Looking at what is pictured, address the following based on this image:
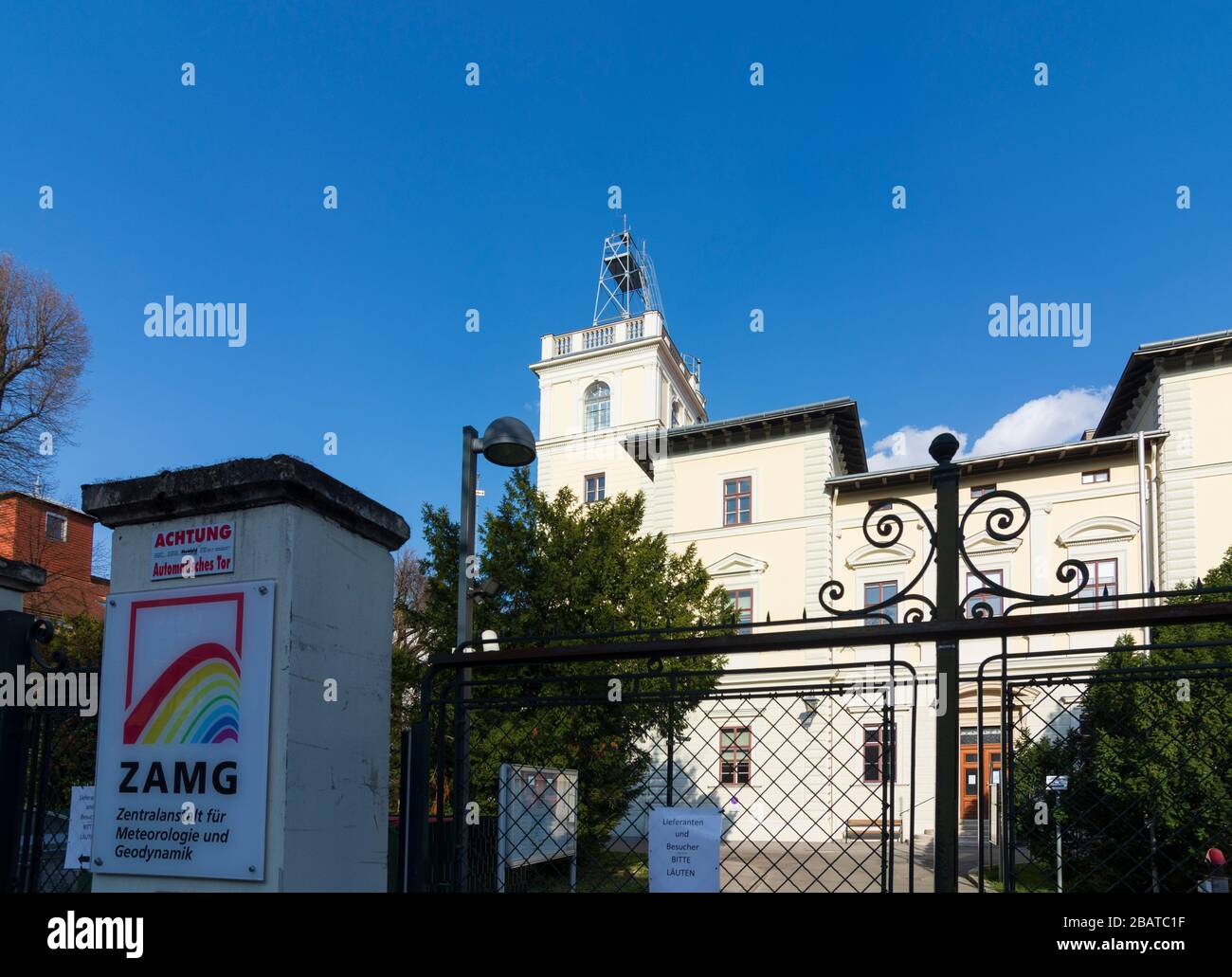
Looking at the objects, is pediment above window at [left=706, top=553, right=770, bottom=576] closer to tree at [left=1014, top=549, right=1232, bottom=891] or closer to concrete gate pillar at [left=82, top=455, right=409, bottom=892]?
tree at [left=1014, top=549, right=1232, bottom=891]

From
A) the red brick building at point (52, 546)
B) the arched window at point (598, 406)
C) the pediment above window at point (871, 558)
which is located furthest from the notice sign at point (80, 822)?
the arched window at point (598, 406)

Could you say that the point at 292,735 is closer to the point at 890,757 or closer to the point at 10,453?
the point at 890,757

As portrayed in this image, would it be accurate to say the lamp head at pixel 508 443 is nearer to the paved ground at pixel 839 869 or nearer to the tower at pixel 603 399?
the paved ground at pixel 839 869

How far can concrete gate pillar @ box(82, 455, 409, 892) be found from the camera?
304 cm

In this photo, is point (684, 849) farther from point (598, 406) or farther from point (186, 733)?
point (598, 406)

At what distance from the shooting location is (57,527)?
101 ft

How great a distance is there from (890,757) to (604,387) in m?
34.2

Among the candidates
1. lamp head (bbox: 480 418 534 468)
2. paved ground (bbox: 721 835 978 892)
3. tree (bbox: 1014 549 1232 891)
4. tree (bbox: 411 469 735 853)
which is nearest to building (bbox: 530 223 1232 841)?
paved ground (bbox: 721 835 978 892)

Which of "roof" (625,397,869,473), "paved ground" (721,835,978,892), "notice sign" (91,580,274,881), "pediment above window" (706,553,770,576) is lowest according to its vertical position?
"paved ground" (721,835,978,892)

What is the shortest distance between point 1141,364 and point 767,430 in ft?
37.1

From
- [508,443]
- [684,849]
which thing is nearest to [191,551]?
[684,849]

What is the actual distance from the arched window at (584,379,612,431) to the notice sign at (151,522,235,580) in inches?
1320

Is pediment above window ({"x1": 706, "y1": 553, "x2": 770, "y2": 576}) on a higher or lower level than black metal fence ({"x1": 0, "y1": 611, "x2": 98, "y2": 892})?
higher

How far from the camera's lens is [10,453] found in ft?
84.5
